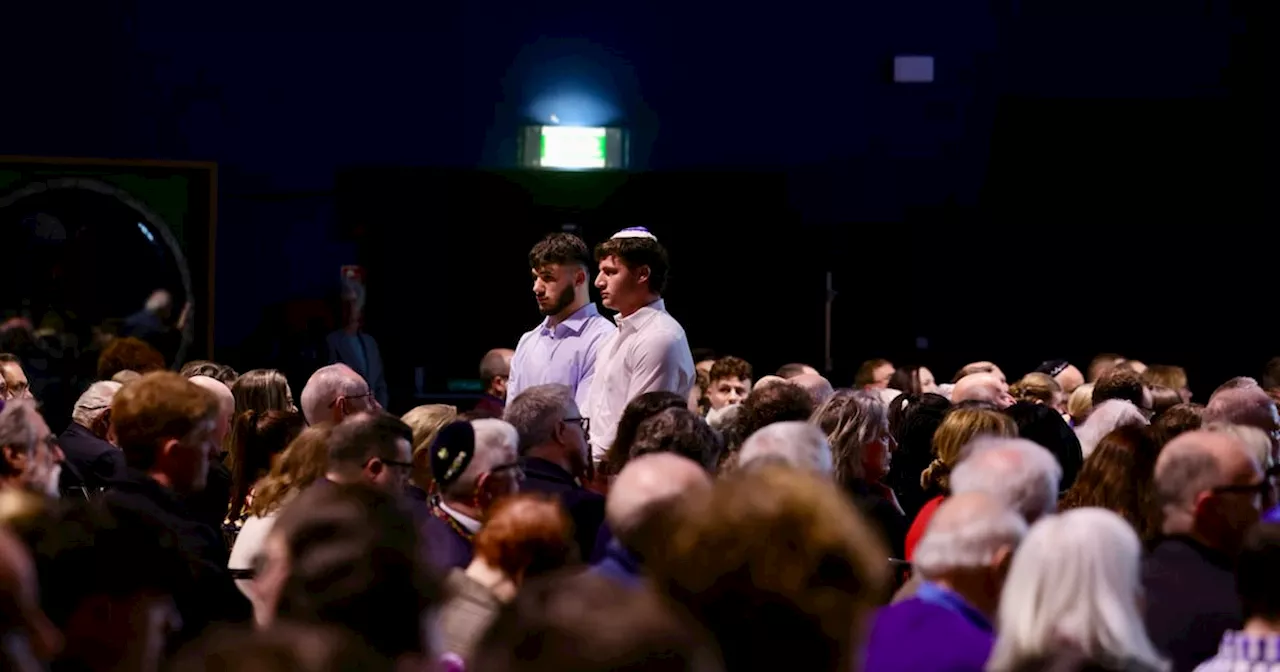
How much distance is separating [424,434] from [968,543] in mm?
2713

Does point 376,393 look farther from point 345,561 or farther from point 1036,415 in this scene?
point 345,561

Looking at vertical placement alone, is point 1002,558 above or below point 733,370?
below

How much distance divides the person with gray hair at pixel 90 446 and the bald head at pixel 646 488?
203 cm

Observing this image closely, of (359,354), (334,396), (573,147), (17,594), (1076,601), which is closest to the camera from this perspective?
(17,594)

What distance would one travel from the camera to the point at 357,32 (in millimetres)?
11812

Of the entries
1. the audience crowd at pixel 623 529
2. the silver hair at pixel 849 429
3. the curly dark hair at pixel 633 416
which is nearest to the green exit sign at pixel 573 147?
the audience crowd at pixel 623 529

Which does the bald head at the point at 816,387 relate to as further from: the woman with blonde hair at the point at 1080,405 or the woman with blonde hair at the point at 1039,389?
the woman with blonde hair at the point at 1080,405

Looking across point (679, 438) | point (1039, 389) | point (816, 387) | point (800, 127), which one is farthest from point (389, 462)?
point (800, 127)

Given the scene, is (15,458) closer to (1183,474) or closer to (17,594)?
(17,594)

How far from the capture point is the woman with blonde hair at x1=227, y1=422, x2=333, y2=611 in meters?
4.71

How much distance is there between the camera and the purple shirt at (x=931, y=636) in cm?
306

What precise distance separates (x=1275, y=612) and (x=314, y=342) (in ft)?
27.5

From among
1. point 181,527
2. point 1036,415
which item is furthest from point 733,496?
point 1036,415

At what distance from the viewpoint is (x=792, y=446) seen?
4.31m
